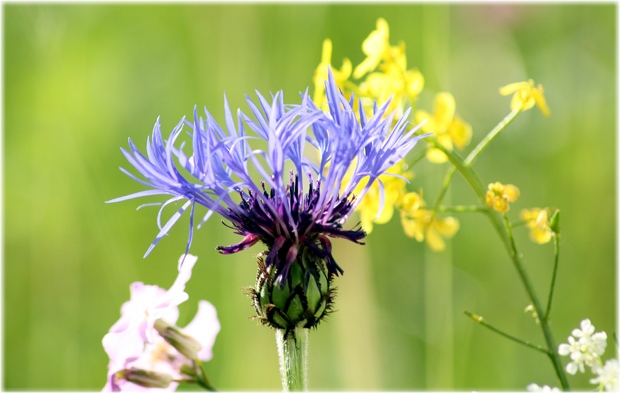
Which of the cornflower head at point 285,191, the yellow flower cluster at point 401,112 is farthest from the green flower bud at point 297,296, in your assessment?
the yellow flower cluster at point 401,112

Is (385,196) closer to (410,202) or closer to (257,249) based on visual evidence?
(410,202)

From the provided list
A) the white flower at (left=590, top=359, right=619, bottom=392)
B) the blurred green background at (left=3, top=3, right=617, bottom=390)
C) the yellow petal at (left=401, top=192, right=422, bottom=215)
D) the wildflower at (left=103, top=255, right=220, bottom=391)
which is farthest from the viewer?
the blurred green background at (left=3, top=3, right=617, bottom=390)

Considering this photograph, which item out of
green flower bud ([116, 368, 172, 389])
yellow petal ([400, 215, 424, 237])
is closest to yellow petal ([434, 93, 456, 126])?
yellow petal ([400, 215, 424, 237])

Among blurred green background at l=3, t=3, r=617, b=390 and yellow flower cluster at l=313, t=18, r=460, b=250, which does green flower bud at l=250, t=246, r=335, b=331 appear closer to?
yellow flower cluster at l=313, t=18, r=460, b=250

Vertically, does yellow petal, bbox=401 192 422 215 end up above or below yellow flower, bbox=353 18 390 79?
below

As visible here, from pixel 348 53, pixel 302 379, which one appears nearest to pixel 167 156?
pixel 302 379

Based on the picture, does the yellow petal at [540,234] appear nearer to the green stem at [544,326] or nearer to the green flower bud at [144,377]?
the green stem at [544,326]

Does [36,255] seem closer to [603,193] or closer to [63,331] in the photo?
[63,331]
